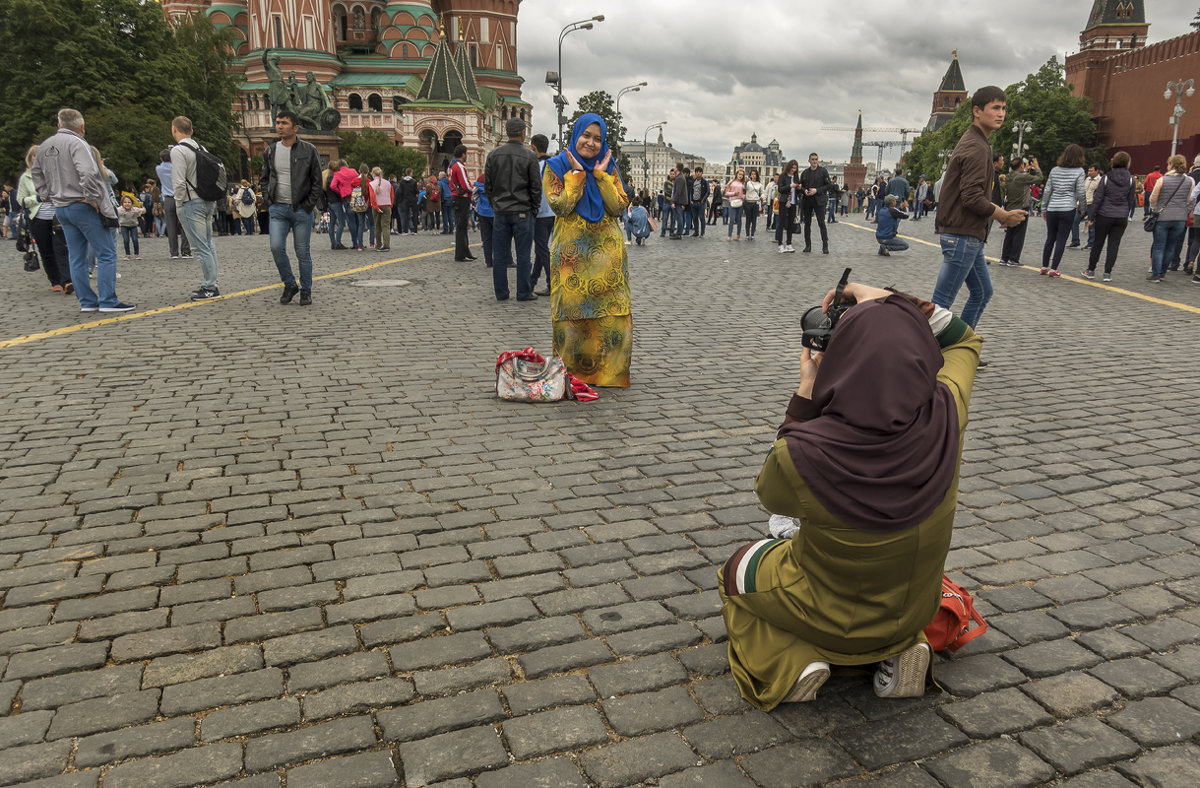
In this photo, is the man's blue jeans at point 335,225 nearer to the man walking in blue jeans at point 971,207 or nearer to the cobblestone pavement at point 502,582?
the cobblestone pavement at point 502,582

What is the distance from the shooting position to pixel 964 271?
7.01 metres

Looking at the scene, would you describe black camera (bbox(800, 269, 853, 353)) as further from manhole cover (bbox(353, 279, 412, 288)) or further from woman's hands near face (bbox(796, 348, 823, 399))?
manhole cover (bbox(353, 279, 412, 288))

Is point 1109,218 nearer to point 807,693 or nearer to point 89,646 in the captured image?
point 807,693

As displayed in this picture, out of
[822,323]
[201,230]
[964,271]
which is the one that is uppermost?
[822,323]

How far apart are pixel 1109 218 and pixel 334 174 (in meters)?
14.0

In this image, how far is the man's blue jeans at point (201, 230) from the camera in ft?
34.7

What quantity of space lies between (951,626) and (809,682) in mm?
600

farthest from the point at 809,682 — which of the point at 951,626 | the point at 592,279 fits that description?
the point at 592,279

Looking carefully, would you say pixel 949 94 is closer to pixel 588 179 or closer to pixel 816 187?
pixel 816 187

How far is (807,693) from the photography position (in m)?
2.60

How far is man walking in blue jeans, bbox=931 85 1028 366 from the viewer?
660 centimetres

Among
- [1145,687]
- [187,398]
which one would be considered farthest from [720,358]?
[1145,687]

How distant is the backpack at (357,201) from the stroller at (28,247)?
624 centimetres

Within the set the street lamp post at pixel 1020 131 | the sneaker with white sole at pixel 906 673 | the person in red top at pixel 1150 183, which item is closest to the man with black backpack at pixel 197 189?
the sneaker with white sole at pixel 906 673
